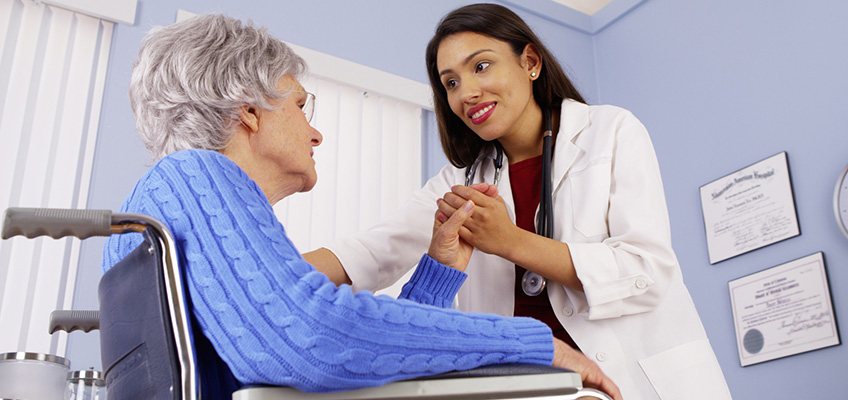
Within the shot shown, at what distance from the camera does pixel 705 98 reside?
3.05 meters

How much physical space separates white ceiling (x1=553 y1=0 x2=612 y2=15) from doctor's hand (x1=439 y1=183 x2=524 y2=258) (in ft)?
8.59

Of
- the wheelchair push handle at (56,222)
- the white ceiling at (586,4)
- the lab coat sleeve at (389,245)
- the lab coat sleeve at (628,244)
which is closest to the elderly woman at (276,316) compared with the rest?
the wheelchair push handle at (56,222)

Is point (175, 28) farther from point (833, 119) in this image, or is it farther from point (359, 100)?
point (833, 119)

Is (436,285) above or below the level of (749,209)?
below

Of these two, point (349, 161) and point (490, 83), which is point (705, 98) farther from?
point (490, 83)

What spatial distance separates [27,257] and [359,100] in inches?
54.3

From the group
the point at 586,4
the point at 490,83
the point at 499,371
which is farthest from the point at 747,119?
the point at 499,371

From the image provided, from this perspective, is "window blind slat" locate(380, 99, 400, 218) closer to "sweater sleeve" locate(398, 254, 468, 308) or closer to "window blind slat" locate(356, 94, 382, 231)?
"window blind slat" locate(356, 94, 382, 231)

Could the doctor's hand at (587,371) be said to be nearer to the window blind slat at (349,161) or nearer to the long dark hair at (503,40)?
the long dark hair at (503,40)

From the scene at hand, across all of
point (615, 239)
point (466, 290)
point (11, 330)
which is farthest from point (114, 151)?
point (615, 239)

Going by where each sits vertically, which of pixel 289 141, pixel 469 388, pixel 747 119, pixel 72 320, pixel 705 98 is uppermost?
pixel 705 98

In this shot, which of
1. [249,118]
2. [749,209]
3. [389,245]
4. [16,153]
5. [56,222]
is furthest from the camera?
[749,209]

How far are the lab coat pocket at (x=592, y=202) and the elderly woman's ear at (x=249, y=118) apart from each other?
689mm

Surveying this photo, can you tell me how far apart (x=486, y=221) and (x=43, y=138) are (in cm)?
171
